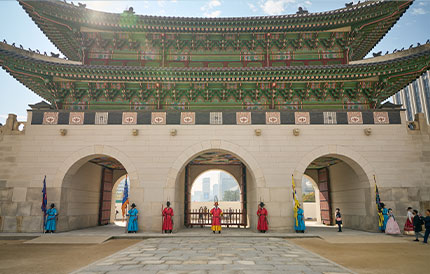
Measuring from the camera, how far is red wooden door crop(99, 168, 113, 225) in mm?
17547

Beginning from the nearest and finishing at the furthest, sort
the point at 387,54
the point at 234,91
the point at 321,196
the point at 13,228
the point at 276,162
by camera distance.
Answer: the point at 13,228, the point at 276,162, the point at 234,91, the point at 387,54, the point at 321,196

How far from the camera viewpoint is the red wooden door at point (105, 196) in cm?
1755

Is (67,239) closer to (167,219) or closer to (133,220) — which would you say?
(133,220)

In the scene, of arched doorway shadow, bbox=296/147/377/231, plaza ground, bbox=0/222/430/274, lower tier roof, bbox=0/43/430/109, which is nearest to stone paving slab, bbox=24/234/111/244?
plaza ground, bbox=0/222/430/274

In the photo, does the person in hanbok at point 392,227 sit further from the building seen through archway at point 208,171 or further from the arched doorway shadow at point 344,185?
the building seen through archway at point 208,171

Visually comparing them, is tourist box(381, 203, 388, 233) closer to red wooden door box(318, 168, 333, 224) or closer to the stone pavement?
red wooden door box(318, 168, 333, 224)

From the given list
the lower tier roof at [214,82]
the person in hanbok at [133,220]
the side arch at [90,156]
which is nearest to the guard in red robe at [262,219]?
the lower tier roof at [214,82]

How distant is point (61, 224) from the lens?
12430mm

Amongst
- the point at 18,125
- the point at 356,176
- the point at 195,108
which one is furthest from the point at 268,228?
the point at 18,125

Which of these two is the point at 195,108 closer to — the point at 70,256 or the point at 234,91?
the point at 234,91

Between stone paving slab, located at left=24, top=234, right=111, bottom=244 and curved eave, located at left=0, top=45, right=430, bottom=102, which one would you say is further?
curved eave, located at left=0, top=45, right=430, bottom=102

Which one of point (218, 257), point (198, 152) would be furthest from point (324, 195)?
point (218, 257)

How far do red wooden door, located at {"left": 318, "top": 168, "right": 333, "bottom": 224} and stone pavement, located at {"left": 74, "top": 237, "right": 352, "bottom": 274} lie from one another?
10004mm

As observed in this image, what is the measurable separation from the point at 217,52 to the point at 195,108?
371cm
